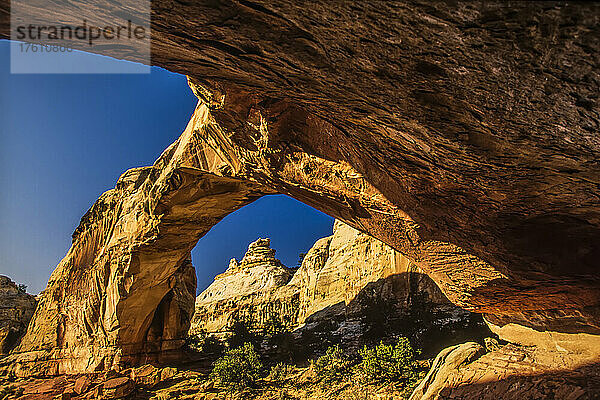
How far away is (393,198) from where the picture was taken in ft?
16.1

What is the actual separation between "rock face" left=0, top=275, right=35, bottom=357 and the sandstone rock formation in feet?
39.8

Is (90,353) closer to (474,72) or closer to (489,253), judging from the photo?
(489,253)

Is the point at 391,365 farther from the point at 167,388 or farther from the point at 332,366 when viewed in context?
the point at 167,388

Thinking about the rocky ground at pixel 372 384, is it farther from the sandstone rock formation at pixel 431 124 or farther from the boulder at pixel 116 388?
the sandstone rock formation at pixel 431 124

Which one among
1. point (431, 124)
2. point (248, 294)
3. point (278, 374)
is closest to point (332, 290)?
point (248, 294)

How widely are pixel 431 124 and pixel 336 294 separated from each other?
17355 mm

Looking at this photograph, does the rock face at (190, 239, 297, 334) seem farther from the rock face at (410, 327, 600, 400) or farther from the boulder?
the rock face at (410, 327, 600, 400)

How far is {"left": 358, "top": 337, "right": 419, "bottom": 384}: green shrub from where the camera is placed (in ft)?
32.8

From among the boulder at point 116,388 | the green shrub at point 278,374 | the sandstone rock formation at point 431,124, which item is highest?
the sandstone rock formation at point 431,124

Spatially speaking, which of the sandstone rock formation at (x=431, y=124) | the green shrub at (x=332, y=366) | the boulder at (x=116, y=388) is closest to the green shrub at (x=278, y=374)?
the green shrub at (x=332, y=366)

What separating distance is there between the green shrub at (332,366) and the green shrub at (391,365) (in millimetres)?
1237

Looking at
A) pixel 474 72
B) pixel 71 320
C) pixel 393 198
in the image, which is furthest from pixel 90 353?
pixel 474 72

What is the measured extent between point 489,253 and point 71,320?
14.2 m

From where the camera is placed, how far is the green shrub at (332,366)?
11.6 metres
